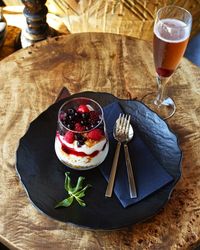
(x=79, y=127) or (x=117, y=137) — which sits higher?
(x=79, y=127)

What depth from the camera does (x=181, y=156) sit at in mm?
984

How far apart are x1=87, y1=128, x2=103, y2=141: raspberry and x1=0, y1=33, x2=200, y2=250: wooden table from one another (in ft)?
0.64

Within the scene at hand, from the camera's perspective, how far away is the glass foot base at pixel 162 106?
1127mm

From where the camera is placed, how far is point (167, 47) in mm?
1042

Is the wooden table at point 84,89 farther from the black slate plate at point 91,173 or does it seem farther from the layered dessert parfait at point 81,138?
the layered dessert parfait at point 81,138

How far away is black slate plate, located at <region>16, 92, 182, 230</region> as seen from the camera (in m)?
0.87

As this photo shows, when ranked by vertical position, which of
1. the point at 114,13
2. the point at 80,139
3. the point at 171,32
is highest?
the point at 171,32

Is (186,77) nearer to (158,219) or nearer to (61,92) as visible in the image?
(61,92)

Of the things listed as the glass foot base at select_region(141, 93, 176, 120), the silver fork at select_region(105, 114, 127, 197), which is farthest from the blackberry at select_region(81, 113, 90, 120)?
the glass foot base at select_region(141, 93, 176, 120)

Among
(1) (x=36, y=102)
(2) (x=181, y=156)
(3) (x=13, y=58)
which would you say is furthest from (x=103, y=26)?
(2) (x=181, y=156)

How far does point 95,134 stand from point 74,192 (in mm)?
136

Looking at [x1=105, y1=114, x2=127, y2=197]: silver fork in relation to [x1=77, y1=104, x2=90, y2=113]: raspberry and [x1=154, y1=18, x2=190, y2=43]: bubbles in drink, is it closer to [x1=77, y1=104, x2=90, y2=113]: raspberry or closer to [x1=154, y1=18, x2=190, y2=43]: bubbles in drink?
[x1=77, y1=104, x2=90, y2=113]: raspberry

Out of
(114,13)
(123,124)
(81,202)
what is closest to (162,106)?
(123,124)

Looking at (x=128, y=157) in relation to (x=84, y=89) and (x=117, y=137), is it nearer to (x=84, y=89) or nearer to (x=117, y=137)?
(x=117, y=137)
